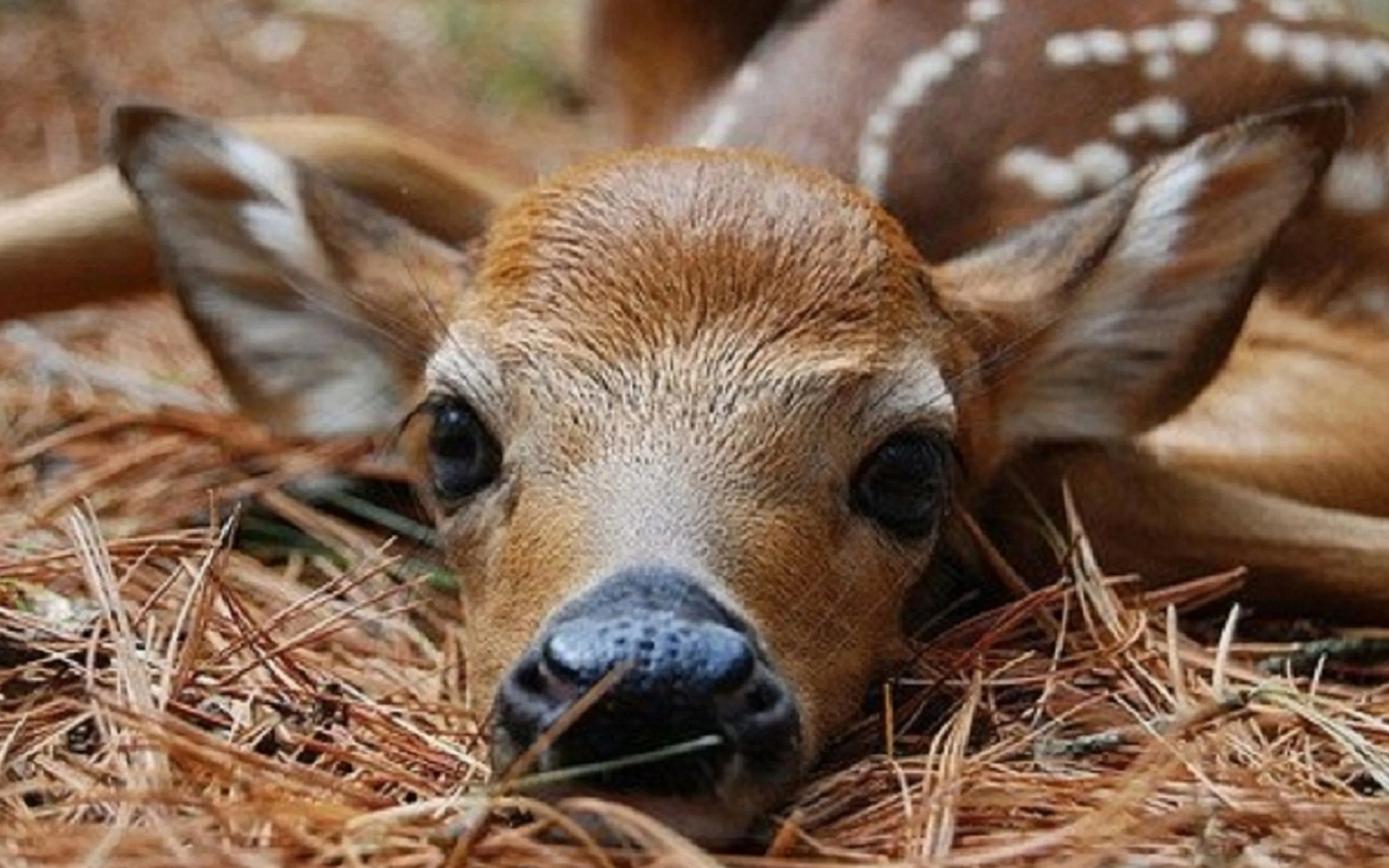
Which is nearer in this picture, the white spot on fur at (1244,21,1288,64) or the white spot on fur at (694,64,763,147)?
the white spot on fur at (1244,21,1288,64)

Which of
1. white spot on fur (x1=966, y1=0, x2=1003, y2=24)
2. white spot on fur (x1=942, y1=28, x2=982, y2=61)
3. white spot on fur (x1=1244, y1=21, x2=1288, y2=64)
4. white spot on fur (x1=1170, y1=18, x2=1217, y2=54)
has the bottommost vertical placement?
white spot on fur (x1=1244, y1=21, x2=1288, y2=64)

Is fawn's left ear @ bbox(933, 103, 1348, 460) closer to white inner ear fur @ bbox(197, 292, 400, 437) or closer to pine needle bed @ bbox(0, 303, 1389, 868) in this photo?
pine needle bed @ bbox(0, 303, 1389, 868)

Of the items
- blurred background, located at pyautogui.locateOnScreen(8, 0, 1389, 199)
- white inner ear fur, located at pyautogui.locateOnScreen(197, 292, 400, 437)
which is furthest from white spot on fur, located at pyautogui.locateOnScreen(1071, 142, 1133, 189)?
blurred background, located at pyautogui.locateOnScreen(8, 0, 1389, 199)

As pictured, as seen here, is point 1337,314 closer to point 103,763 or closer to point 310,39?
point 103,763

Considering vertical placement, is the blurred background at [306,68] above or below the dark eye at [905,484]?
below

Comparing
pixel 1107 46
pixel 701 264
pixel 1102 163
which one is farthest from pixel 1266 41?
pixel 701 264

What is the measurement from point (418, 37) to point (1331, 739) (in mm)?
5961

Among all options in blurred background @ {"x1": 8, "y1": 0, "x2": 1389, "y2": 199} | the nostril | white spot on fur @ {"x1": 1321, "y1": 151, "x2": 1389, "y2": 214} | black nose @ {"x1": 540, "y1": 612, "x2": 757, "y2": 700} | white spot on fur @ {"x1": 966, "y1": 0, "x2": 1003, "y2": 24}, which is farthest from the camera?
blurred background @ {"x1": 8, "y1": 0, "x2": 1389, "y2": 199}

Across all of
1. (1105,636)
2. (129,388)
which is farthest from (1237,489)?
(129,388)

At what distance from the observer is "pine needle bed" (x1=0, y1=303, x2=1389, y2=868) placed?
99.4 inches

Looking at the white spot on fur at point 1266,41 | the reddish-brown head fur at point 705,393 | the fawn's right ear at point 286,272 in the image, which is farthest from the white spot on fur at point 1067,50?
the fawn's right ear at point 286,272

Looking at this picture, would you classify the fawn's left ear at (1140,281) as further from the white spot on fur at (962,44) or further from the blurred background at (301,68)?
the blurred background at (301,68)

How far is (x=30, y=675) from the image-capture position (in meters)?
3.14

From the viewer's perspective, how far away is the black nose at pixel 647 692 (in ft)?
8.16
